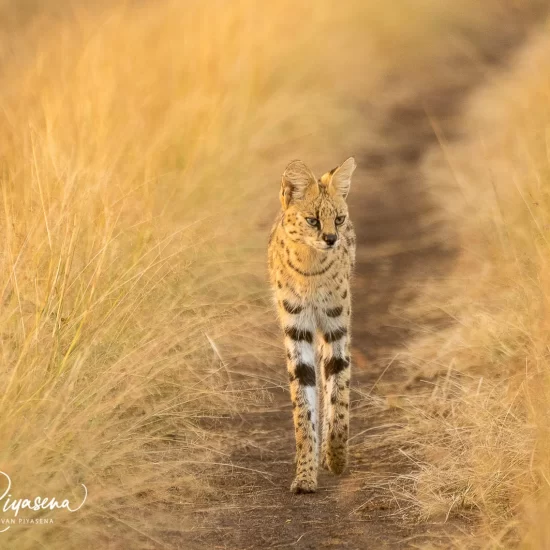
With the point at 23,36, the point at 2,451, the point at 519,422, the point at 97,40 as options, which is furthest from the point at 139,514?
the point at 23,36

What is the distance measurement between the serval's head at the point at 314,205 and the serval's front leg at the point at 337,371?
0.41m

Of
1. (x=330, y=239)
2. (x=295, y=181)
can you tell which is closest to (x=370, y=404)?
(x=330, y=239)

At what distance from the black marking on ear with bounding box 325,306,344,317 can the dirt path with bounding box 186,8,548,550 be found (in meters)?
0.47

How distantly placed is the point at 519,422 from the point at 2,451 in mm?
1970

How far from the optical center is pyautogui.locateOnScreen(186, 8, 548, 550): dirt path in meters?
4.62

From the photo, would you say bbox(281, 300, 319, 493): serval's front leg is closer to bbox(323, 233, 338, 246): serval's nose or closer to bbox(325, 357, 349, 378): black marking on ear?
bbox(325, 357, 349, 378): black marking on ear

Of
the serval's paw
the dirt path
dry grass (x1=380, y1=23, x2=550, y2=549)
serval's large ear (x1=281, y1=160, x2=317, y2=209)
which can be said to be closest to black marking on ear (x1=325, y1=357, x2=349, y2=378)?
the dirt path

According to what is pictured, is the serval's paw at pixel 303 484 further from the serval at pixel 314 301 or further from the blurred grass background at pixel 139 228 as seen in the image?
the blurred grass background at pixel 139 228

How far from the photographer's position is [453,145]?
11.3 metres

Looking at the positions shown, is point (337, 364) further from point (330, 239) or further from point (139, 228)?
point (139, 228)

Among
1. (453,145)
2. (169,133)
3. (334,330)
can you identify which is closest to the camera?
(334,330)

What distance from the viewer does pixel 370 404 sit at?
20.7 feet

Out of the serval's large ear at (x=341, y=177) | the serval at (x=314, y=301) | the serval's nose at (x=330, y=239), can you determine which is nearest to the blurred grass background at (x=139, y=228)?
the serval at (x=314, y=301)

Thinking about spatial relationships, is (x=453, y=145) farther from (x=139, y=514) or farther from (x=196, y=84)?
(x=139, y=514)
